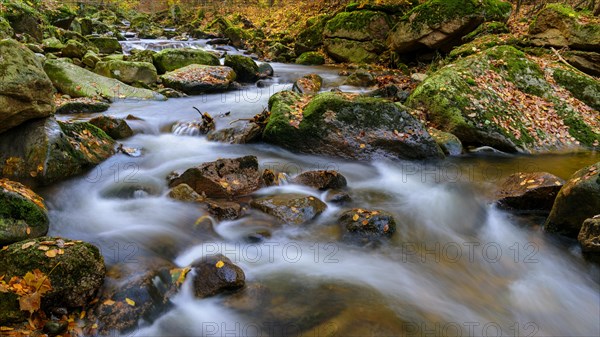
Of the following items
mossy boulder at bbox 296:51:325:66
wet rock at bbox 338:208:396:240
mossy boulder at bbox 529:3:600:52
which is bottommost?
wet rock at bbox 338:208:396:240

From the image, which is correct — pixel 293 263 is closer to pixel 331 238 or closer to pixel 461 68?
pixel 331 238

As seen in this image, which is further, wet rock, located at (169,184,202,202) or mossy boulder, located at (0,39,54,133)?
wet rock, located at (169,184,202,202)

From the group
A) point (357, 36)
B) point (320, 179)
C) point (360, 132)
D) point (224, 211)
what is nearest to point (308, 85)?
point (360, 132)

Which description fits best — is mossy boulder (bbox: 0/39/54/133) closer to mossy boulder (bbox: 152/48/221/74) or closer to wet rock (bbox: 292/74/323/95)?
wet rock (bbox: 292/74/323/95)

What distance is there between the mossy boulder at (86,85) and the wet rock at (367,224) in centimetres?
811

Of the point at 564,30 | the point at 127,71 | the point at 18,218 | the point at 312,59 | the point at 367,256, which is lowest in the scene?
the point at 367,256

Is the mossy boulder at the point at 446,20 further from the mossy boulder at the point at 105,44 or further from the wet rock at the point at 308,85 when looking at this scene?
the mossy boulder at the point at 105,44

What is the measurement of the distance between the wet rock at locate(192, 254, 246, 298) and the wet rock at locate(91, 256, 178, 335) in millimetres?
204

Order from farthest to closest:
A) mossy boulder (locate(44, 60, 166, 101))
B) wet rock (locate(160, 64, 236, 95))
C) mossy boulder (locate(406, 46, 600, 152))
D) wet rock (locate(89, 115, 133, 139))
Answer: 1. wet rock (locate(160, 64, 236, 95))
2. mossy boulder (locate(44, 60, 166, 101))
3. mossy boulder (locate(406, 46, 600, 152))
4. wet rock (locate(89, 115, 133, 139))

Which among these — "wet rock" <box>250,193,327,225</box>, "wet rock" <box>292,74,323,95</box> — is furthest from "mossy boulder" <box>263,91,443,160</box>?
"wet rock" <box>292,74,323,95</box>

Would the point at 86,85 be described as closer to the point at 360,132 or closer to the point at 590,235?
the point at 360,132

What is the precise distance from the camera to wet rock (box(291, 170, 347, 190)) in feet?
20.9

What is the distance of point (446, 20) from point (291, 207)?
11103 mm

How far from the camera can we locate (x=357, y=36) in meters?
16.7
